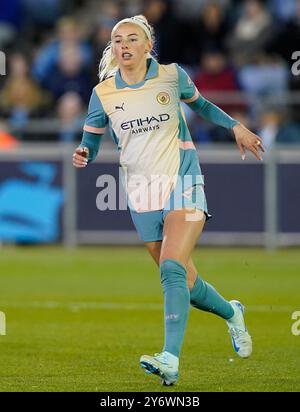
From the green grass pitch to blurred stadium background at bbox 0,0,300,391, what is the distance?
0.09ft

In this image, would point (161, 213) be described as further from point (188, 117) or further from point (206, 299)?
point (188, 117)

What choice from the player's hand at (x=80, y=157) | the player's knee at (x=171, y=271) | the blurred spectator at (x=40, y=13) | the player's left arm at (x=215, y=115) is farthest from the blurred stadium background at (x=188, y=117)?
the player's knee at (x=171, y=271)

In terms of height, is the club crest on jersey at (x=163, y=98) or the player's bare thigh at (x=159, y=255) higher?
the club crest on jersey at (x=163, y=98)

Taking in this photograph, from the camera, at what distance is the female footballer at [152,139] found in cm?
764

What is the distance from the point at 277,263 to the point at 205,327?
498 centimetres

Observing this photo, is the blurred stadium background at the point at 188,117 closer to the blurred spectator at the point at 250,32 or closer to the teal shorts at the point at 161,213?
the blurred spectator at the point at 250,32

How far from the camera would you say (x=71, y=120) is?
18062 mm

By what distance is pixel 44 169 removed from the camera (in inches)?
683

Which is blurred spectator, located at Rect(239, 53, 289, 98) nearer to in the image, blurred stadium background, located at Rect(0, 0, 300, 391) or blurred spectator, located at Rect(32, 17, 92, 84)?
blurred stadium background, located at Rect(0, 0, 300, 391)

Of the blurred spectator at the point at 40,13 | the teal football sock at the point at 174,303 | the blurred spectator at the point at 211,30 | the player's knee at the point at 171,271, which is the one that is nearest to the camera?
the teal football sock at the point at 174,303

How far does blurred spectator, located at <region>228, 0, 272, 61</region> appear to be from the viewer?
19.0 metres

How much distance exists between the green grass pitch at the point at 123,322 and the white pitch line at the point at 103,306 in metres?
0.01

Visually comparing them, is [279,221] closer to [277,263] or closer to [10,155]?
[277,263]

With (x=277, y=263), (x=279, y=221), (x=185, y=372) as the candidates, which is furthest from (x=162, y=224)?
(x=279, y=221)
